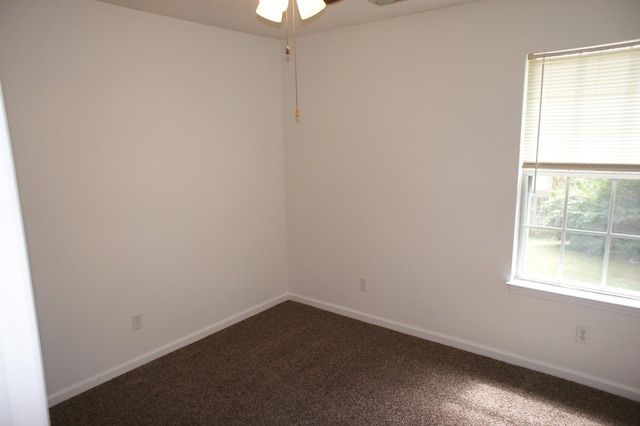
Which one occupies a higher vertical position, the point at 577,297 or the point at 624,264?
the point at 624,264

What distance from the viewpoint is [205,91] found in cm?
312

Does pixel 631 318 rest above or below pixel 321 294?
above

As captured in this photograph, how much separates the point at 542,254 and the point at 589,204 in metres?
0.45

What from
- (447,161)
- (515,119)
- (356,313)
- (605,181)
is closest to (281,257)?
(356,313)

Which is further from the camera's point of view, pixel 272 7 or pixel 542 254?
pixel 542 254

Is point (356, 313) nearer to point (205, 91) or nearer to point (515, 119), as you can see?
point (515, 119)

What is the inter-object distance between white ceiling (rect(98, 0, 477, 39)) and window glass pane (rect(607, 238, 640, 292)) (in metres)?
1.86

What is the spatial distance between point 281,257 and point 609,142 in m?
2.83

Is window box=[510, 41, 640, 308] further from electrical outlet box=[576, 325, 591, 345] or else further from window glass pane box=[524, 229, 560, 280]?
electrical outlet box=[576, 325, 591, 345]

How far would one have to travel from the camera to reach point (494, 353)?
9.39 feet

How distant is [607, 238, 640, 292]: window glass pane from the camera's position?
2.38m

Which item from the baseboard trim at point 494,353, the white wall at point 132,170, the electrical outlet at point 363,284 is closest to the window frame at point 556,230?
the baseboard trim at point 494,353

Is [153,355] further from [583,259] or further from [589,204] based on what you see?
[589,204]

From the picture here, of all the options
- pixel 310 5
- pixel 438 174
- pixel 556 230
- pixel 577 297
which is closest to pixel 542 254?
pixel 556 230
